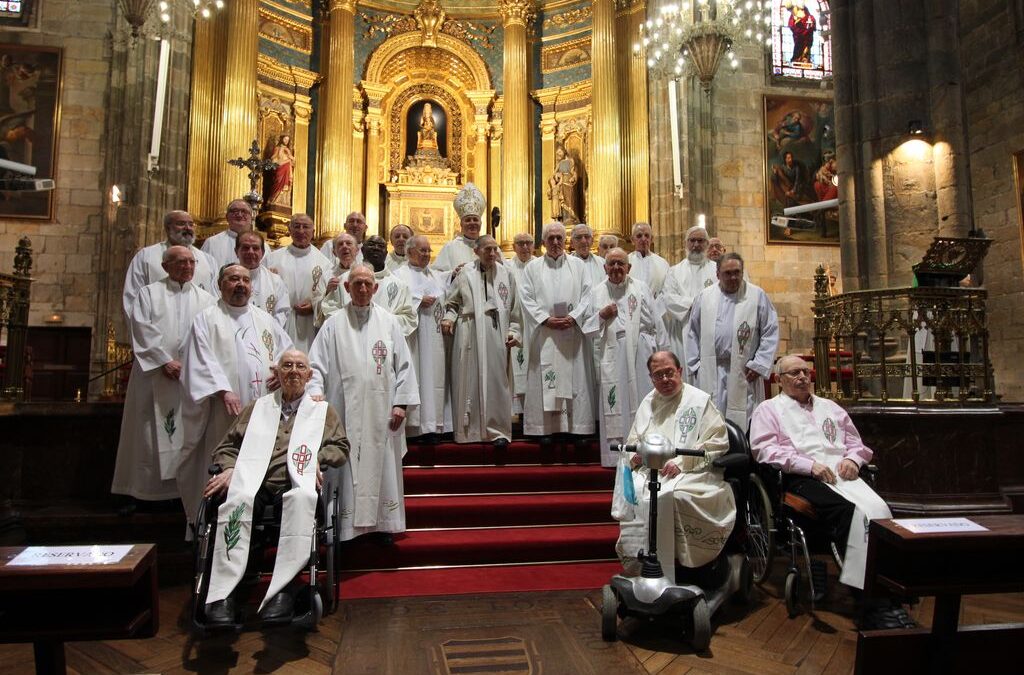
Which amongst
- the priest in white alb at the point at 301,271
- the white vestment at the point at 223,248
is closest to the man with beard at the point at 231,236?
the white vestment at the point at 223,248

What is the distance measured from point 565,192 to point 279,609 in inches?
529

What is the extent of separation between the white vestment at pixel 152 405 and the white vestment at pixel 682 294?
4462 mm

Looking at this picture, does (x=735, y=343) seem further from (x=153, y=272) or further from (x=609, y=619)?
(x=153, y=272)

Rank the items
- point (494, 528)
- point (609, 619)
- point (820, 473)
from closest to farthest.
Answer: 1. point (609, 619)
2. point (820, 473)
3. point (494, 528)

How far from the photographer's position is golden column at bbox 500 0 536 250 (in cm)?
1585

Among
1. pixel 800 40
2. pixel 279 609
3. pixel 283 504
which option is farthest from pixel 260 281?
pixel 800 40

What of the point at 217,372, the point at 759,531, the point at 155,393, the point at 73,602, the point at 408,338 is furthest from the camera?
the point at 408,338

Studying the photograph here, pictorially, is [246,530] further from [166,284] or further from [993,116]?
[993,116]

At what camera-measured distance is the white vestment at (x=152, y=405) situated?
5.23m

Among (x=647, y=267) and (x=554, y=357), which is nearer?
(x=554, y=357)

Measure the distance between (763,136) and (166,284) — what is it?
12.1 meters

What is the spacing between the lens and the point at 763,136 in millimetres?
14234

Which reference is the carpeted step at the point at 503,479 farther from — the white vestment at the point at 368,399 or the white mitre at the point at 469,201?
the white mitre at the point at 469,201

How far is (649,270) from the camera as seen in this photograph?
845 cm
